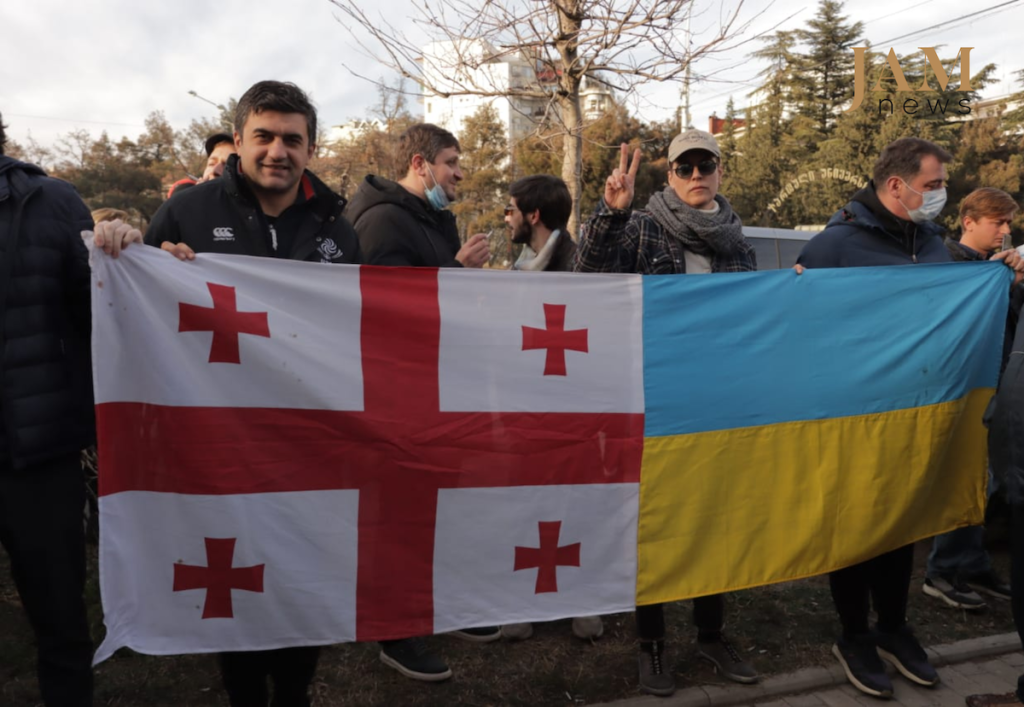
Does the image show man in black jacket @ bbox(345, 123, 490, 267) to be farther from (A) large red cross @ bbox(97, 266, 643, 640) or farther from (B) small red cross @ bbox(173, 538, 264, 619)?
(B) small red cross @ bbox(173, 538, 264, 619)

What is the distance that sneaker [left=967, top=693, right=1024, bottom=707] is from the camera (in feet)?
10.2

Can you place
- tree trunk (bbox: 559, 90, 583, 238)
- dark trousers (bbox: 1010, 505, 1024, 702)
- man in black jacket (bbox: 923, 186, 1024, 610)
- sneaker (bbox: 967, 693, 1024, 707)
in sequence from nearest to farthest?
dark trousers (bbox: 1010, 505, 1024, 702)
sneaker (bbox: 967, 693, 1024, 707)
man in black jacket (bbox: 923, 186, 1024, 610)
tree trunk (bbox: 559, 90, 583, 238)

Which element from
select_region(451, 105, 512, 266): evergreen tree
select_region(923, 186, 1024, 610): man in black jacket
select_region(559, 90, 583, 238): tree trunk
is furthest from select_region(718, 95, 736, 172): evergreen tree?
select_region(923, 186, 1024, 610): man in black jacket

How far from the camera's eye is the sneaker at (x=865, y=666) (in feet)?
10.8

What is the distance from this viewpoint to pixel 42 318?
238 centimetres

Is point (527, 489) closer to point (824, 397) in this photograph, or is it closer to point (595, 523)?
point (595, 523)

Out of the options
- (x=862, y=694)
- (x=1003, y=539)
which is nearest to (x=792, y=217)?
(x=1003, y=539)

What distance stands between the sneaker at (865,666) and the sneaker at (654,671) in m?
0.76

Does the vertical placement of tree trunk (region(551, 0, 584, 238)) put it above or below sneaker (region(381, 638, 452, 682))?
above

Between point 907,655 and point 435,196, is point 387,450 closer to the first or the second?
point 435,196

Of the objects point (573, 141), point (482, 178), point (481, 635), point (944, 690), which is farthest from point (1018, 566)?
point (482, 178)

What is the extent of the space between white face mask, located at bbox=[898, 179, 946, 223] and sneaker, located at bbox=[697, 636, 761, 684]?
1.99 m

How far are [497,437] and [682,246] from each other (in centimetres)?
119

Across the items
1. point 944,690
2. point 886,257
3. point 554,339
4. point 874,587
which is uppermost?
point 886,257
